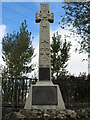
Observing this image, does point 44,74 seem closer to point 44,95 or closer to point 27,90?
point 44,95

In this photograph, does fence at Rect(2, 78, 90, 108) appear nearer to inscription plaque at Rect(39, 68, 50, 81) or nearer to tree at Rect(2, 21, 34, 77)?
inscription plaque at Rect(39, 68, 50, 81)

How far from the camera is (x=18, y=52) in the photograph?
49.5ft

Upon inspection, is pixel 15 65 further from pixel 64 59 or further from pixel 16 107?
pixel 16 107

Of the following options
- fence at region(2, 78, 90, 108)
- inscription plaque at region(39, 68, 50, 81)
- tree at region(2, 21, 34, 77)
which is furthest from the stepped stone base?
tree at region(2, 21, 34, 77)

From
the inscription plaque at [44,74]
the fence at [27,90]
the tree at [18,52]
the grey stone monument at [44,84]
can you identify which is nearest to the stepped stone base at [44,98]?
the grey stone monument at [44,84]

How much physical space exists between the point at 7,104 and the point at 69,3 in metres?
5.79

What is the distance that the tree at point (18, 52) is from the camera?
14859 mm

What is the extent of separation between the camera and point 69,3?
8055mm

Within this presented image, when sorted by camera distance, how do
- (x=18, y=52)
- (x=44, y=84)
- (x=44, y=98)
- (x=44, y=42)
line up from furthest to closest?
(x=18, y=52) → (x=44, y=42) → (x=44, y=84) → (x=44, y=98)

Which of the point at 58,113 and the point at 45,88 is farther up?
the point at 45,88

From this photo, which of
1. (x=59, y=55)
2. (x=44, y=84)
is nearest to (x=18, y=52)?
(x=59, y=55)

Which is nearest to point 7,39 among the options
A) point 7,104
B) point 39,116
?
point 7,104

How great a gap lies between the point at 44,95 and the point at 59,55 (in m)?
11.0

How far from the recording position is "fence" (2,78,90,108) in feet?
23.0
